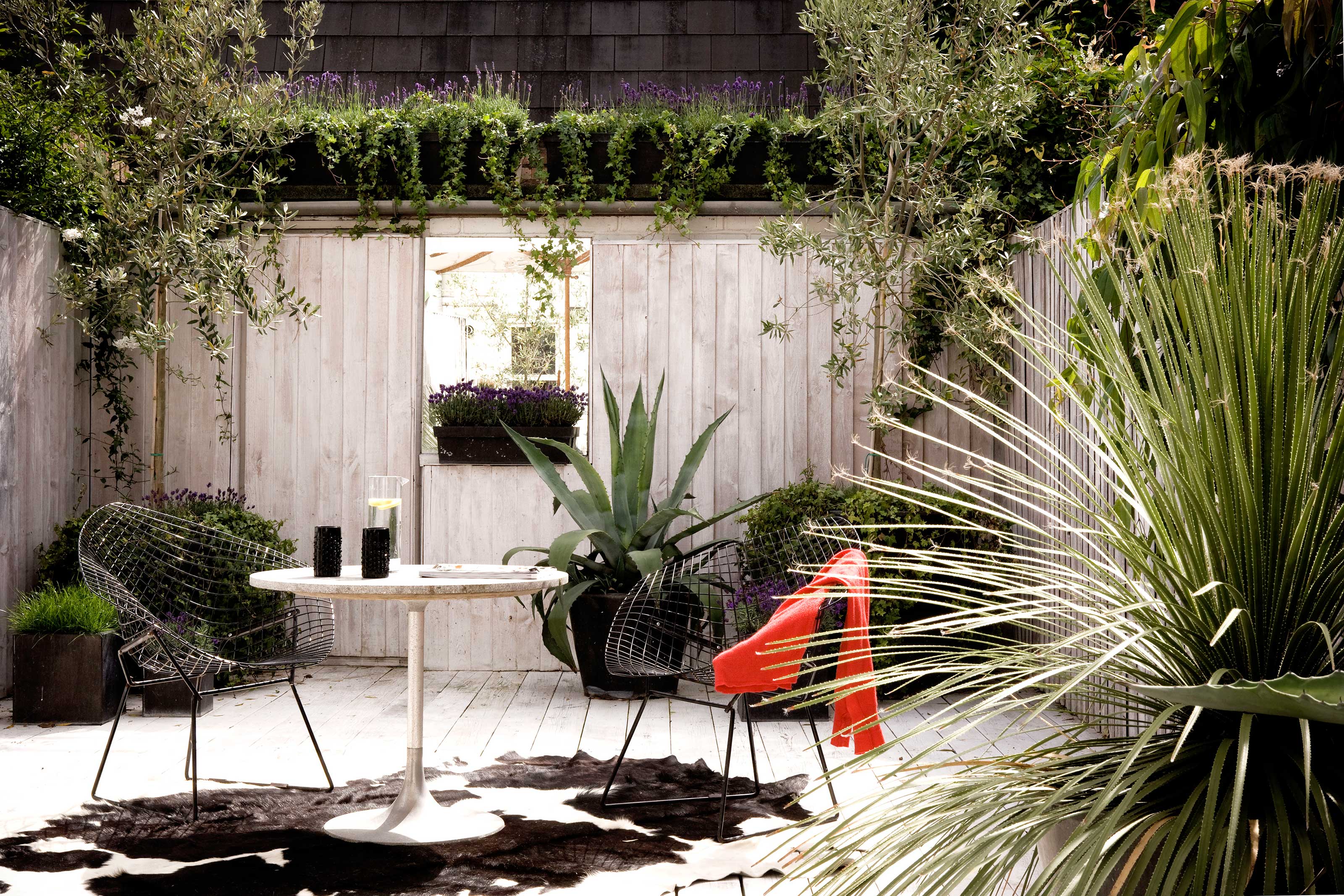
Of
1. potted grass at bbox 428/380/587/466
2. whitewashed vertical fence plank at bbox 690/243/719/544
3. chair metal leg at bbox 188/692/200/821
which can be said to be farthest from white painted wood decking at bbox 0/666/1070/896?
whitewashed vertical fence plank at bbox 690/243/719/544

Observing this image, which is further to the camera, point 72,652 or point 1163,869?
point 72,652

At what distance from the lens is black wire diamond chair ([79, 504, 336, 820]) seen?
10.5 ft

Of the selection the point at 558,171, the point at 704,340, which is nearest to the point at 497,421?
the point at 704,340

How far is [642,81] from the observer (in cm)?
617

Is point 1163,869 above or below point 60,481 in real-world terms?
below

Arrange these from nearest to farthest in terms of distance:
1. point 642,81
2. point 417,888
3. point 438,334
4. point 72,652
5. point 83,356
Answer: point 417,888
point 72,652
point 83,356
point 642,81
point 438,334

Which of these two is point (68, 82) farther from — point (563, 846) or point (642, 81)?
point (563, 846)

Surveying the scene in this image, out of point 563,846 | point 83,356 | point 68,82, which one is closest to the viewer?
point 563,846

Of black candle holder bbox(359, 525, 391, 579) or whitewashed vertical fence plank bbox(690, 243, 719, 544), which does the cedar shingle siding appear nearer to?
whitewashed vertical fence plank bbox(690, 243, 719, 544)

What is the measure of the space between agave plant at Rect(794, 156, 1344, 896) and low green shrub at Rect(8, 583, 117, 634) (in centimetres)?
379

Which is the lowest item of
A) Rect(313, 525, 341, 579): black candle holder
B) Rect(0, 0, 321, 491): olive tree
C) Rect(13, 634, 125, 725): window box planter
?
Rect(13, 634, 125, 725): window box planter

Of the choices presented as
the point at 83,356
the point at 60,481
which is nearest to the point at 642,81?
the point at 83,356

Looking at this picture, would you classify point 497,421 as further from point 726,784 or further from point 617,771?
point 726,784

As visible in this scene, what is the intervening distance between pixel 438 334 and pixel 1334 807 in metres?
5.97
